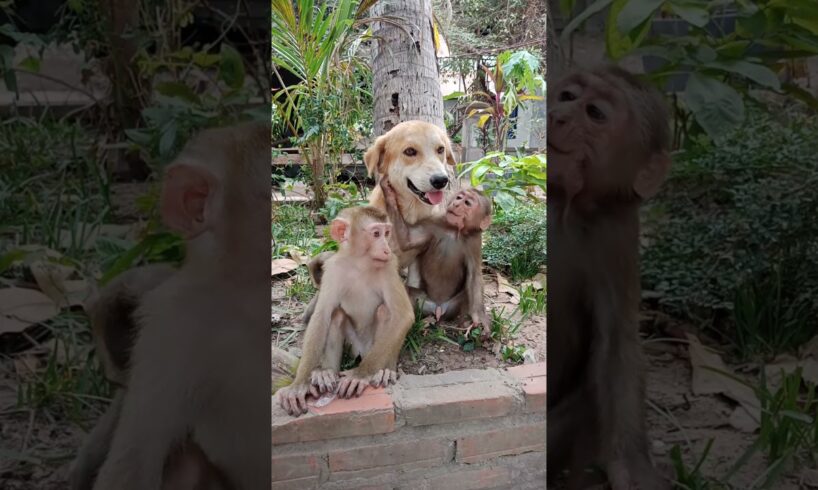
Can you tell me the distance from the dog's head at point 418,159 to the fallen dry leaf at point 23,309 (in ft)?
4.11

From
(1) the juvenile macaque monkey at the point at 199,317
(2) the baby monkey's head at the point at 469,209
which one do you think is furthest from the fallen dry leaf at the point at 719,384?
(2) the baby monkey's head at the point at 469,209

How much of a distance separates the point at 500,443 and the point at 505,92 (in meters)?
2.19

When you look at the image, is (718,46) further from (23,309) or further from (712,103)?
(23,309)

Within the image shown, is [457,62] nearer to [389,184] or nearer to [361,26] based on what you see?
[361,26]

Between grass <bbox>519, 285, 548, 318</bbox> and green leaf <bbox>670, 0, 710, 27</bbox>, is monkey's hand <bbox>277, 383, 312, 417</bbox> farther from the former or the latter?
green leaf <bbox>670, 0, 710, 27</bbox>

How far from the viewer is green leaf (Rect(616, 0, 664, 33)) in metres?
0.62

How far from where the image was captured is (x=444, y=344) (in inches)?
75.2

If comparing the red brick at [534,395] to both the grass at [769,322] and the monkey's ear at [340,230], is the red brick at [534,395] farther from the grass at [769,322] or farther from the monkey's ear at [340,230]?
the grass at [769,322]

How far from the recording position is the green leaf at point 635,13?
618 mm

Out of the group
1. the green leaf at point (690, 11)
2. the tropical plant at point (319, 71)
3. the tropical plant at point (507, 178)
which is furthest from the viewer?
the tropical plant at point (507, 178)

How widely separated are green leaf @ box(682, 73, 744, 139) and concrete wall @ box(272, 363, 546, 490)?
1.15 meters

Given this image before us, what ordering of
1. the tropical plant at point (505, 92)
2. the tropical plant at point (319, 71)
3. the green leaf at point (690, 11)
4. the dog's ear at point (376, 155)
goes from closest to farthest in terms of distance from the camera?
the green leaf at point (690, 11) → the dog's ear at point (376, 155) → the tropical plant at point (319, 71) → the tropical plant at point (505, 92)

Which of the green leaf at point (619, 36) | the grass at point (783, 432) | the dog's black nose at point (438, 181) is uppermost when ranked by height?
the green leaf at point (619, 36)

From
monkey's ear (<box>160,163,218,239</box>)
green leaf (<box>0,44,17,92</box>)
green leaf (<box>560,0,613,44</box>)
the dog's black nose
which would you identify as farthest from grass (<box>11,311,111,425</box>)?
the dog's black nose
